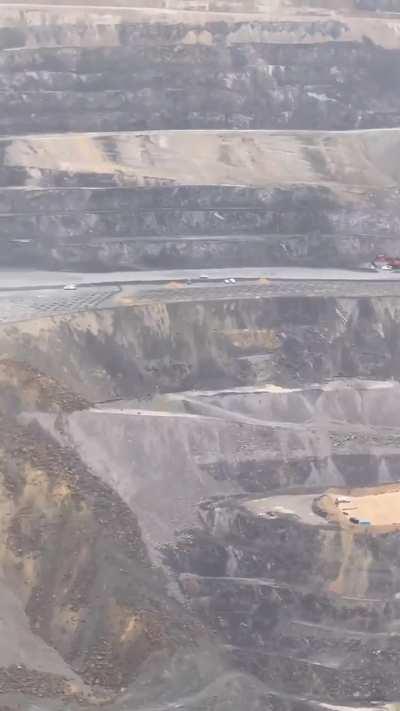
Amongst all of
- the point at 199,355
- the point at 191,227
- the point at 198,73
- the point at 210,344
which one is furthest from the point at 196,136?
the point at 199,355

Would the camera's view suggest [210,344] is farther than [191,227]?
No

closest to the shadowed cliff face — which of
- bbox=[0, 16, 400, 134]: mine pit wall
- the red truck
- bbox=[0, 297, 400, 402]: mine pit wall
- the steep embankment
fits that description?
bbox=[0, 297, 400, 402]: mine pit wall

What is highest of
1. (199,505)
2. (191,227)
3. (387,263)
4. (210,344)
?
(191,227)

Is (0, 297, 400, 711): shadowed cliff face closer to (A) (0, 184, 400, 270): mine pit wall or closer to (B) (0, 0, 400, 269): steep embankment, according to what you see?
(A) (0, 184, 400, 270): mine pit wall

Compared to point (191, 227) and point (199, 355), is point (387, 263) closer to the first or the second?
point (191, 227)

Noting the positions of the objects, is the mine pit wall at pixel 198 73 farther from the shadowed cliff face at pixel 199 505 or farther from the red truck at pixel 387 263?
the shadowed cliff face at pixel 199 505

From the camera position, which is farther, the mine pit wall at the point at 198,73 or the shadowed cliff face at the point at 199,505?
the mine pit wall at the point at 198,73

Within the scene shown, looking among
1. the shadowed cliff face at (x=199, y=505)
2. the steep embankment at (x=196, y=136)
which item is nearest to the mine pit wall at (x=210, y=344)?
the shadowed cliff face at (x=199, y=505)
